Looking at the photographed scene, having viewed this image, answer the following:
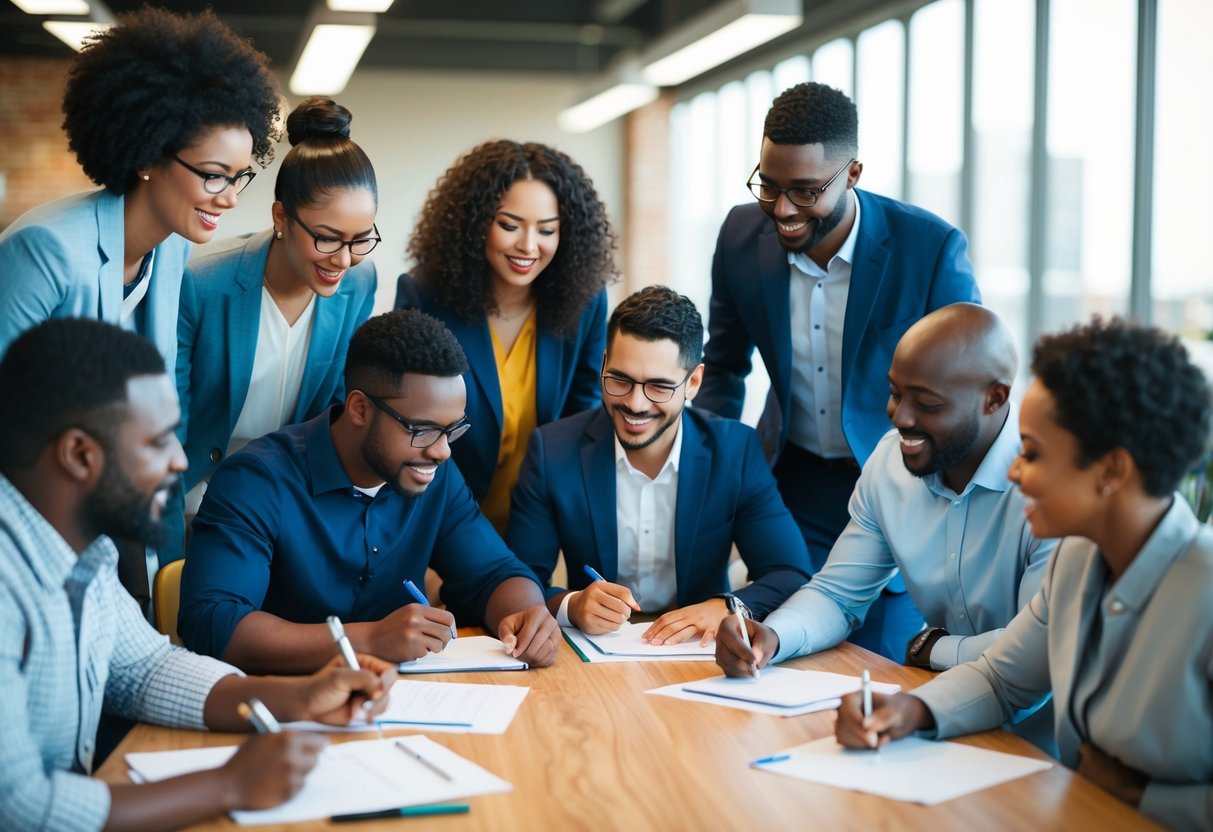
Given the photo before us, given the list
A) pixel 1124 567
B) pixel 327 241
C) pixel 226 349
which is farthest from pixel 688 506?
pixel 1124 567

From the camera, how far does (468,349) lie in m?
3.20

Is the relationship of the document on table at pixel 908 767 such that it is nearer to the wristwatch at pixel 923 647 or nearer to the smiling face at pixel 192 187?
the wristwatch at pixel 923 647

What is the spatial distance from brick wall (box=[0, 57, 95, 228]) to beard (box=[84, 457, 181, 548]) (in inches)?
405

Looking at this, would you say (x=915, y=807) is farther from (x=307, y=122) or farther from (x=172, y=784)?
(x=307, y=122)

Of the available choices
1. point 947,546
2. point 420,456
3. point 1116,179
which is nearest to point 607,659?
point 420,456

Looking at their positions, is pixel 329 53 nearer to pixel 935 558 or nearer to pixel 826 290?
pixel 826 290

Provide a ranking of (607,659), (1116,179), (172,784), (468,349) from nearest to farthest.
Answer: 1. (172,784)
2. (607,659)
3. (468,349)
4. (1116,179)

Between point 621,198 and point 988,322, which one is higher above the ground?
point 621,198

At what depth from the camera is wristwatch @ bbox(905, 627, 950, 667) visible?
7.52ft

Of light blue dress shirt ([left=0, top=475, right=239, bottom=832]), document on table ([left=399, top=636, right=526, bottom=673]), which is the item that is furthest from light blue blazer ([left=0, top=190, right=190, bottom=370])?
document on table ([left=399, top=636, right=526, bottom=673])

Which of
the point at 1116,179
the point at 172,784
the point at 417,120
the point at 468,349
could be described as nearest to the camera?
the point at 172,784

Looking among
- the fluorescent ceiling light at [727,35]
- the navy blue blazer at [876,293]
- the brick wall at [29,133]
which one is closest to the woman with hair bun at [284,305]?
the navy blue blazer at [876,293]

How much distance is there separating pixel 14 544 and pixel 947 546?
167 centimetres

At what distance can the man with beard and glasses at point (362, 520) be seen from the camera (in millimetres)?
2316
